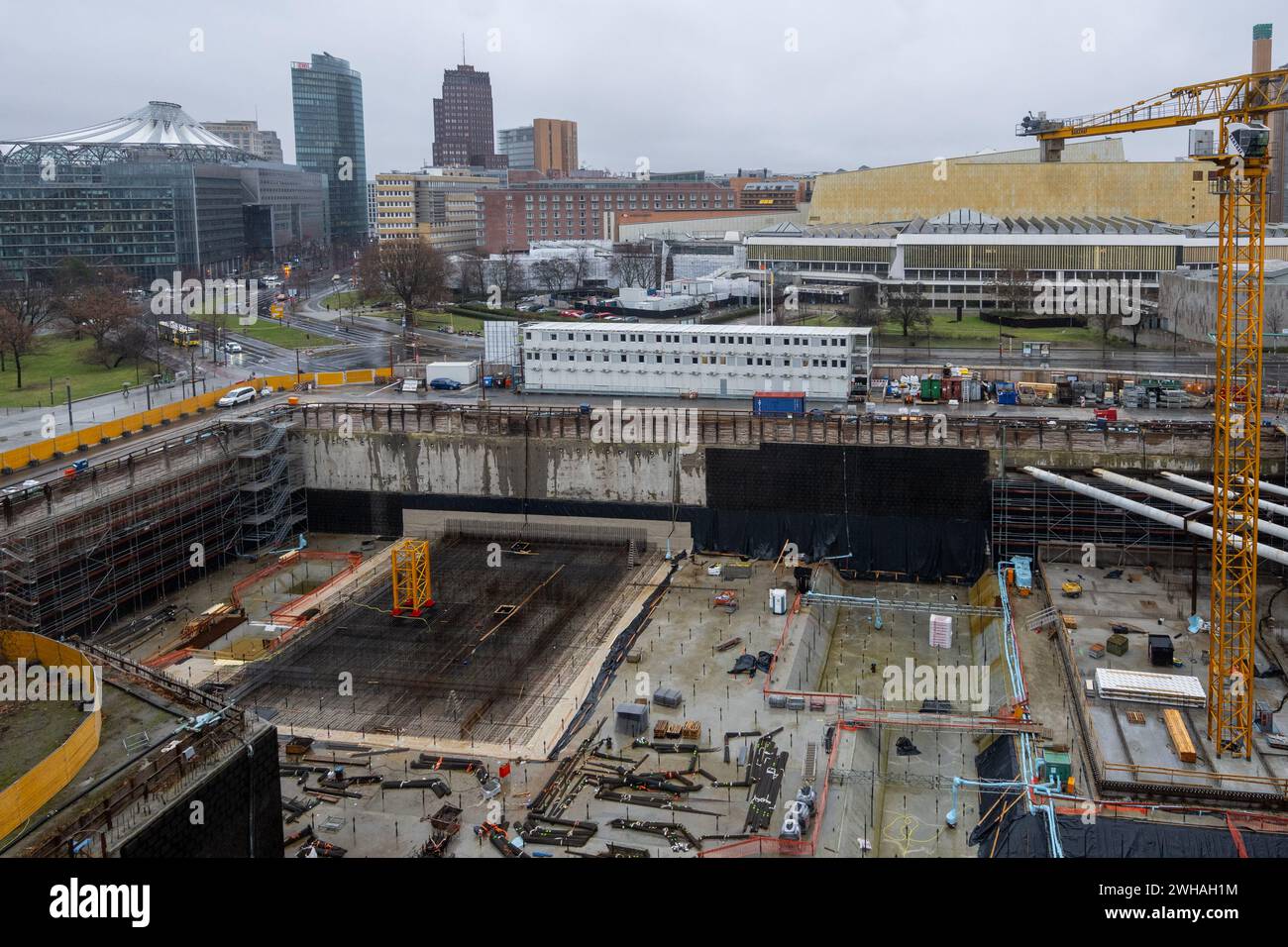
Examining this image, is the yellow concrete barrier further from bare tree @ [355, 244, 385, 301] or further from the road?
bare tree @ [355, 244, 385, 301]

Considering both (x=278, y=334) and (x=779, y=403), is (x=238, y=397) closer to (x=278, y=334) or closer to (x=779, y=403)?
(x=278, y=334)

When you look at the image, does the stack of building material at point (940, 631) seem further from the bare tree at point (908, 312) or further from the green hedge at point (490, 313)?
the green hedge at point (490, 313)

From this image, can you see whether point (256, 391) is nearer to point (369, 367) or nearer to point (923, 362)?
point (369, 367)

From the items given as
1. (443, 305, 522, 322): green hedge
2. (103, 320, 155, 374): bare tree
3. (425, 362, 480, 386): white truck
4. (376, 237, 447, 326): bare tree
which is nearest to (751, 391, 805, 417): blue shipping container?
(425, 362, 480, 386): white truck

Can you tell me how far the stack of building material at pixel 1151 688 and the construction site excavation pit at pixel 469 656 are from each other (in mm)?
10540

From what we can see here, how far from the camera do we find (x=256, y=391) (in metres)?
44.2

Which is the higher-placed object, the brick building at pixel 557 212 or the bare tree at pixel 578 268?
the brick building at pixel 557 212

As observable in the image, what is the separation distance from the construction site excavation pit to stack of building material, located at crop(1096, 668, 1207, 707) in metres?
10.5

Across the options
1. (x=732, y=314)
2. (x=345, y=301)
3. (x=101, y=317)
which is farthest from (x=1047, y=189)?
(x=101, y=317)

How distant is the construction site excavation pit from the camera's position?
22.9 m

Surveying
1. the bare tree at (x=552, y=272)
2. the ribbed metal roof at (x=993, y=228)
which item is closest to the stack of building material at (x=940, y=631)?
the ribbed metal roof at (x=993, y=228)

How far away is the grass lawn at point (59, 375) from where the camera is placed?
1719 inches
